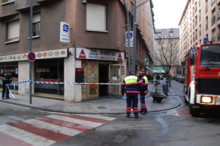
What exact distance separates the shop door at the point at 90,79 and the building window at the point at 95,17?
2.29 meters

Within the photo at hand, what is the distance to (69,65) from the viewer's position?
9.86 meters

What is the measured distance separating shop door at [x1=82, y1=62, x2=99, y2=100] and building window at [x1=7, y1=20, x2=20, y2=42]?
6910mm

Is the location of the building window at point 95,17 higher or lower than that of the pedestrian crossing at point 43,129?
higher

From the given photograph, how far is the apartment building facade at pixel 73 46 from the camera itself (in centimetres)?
986

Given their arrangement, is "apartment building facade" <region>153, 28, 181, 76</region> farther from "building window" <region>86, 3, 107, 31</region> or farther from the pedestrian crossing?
the pedestrian crossing

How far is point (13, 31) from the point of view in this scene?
13.8m

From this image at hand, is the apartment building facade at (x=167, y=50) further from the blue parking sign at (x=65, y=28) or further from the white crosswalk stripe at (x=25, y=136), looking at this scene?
the white crosswalk stripe at (x=25, y=136)

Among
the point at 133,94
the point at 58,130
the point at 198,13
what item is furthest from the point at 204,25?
the point at 58,130

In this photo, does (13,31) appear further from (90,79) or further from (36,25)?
(90,79)

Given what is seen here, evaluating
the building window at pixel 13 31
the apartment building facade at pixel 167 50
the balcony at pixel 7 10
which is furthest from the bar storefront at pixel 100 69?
the apartment building facade at pixel 167 50

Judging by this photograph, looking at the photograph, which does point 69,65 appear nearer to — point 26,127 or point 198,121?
point 26,127

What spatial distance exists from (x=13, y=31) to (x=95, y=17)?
7612 mm

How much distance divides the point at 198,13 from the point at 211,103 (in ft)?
111

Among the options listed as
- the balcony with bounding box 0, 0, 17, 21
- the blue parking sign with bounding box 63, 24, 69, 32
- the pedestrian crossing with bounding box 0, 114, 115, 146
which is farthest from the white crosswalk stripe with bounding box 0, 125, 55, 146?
the balcony with bounding box 0, 0, 17, 21
